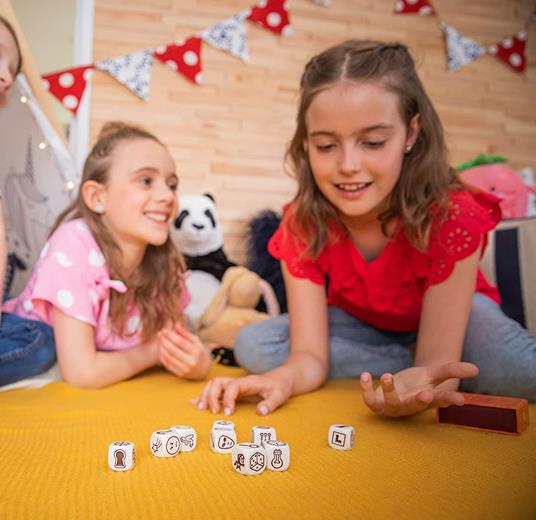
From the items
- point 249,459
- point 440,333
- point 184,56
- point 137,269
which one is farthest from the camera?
point 184,56

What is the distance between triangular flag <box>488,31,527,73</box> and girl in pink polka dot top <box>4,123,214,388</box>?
2.15m

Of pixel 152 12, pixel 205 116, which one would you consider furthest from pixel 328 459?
pixel 152 12

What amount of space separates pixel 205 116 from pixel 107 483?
6.87ft

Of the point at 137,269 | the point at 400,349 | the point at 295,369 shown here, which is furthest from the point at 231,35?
the point at 295,369

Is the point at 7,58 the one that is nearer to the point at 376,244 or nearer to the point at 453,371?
the point at 376,244

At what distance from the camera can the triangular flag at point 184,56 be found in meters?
2.38

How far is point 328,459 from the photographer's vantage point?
2.14ft

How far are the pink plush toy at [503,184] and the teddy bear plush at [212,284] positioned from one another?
91 cm

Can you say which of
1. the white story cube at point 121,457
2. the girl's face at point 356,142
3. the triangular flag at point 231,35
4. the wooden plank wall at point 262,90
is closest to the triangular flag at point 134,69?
the wooden plank wall at point 262,90

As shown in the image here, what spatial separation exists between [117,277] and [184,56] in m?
1.46

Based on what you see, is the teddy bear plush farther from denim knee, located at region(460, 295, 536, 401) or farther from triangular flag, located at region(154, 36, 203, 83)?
denim knee, located at region(460, 295, 536, 401)

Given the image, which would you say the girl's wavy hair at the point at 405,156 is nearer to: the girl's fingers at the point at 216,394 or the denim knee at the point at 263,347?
the denim knee at the point at 263,347

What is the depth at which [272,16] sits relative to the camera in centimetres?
251

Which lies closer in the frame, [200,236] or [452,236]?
[452,236]
